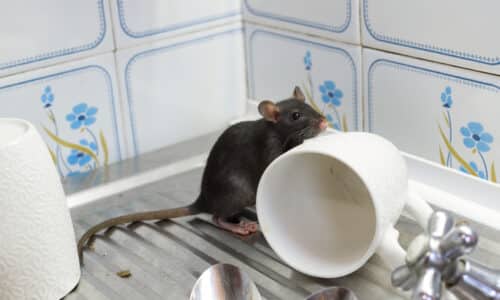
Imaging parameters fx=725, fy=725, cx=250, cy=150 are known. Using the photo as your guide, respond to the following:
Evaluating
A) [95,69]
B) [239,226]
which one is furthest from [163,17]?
[239,226]

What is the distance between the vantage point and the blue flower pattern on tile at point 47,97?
3.29ft

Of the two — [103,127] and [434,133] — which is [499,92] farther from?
[103,127]

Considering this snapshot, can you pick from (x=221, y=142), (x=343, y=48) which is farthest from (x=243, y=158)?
(x=343, y=48)

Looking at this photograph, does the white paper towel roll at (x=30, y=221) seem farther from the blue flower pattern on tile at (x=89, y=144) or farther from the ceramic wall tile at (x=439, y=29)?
the ceramic wall tile at (x=439, y=29)

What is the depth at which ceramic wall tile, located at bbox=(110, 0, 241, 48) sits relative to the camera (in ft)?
3.44

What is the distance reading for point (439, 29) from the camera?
0.88 meters

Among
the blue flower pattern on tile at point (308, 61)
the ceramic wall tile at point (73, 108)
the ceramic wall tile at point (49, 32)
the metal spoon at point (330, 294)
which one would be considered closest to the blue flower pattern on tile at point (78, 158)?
the ceramic wall tile at point (73, 108)

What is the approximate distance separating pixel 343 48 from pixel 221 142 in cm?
22

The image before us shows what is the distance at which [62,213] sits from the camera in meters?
0.81

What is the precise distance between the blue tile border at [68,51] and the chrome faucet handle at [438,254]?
0.60 meters

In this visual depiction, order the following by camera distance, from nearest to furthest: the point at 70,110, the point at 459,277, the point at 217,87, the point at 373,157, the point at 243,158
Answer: the point at 459,277 → the point at 373,157 → the point at 243,158 → the point at 70,110 → the point at 217,87

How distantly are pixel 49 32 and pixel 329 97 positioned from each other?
0.41 m

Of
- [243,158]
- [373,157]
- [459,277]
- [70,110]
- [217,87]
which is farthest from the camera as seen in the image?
[217,87]

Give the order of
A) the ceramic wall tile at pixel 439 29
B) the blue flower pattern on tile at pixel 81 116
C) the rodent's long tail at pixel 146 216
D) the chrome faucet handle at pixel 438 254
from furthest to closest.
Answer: the blue flower pattern on tile at pixel 81 116, the rodent's long tail at pixel 146 216, the ceramic wall tile at pixel 439 29, the chrome faucet handle at pixel 438 254
